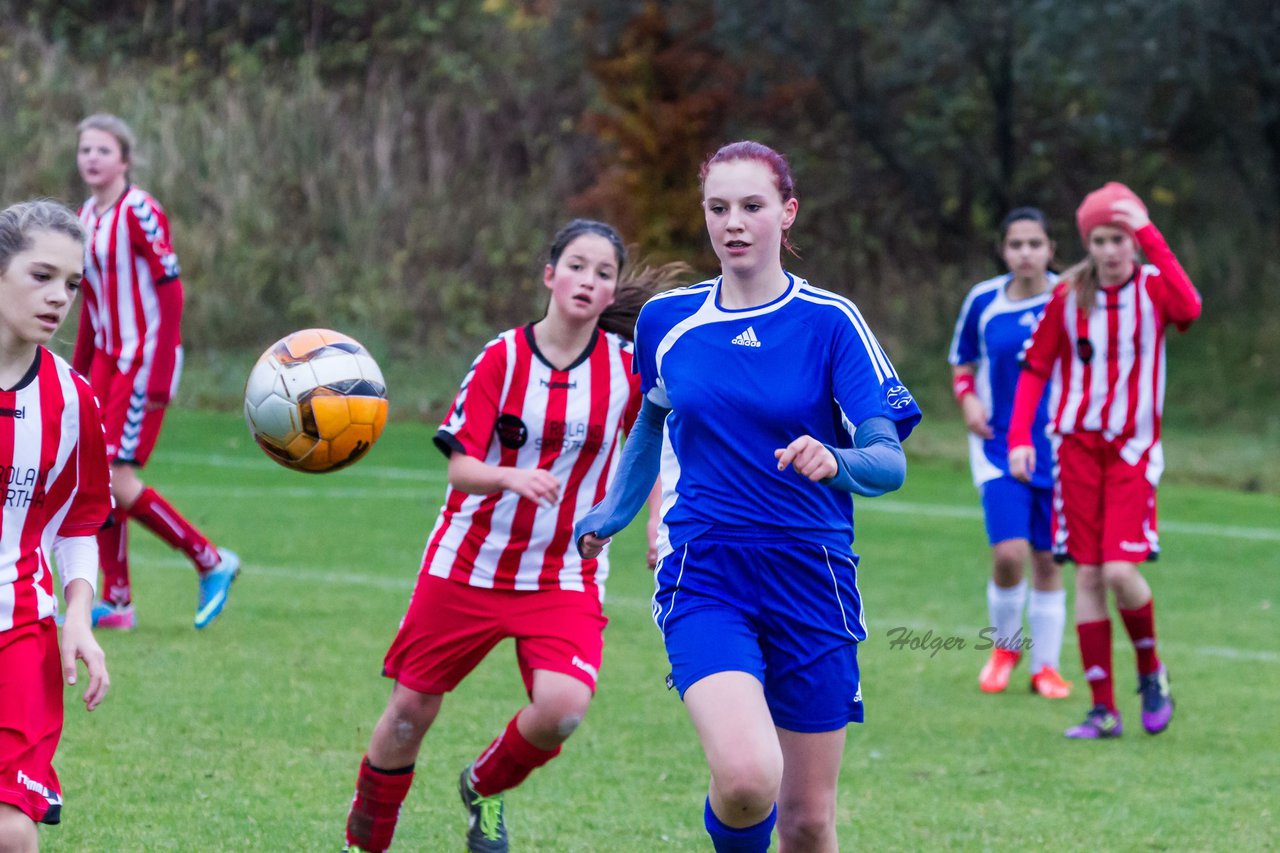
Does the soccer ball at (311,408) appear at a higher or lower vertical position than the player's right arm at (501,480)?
higher

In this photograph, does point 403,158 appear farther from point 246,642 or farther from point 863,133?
point 246,642

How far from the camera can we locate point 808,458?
3.60 metres

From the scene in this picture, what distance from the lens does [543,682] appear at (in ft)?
16.4

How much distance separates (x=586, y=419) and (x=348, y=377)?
0.68m

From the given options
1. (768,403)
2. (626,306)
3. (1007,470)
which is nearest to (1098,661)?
(1007,470)

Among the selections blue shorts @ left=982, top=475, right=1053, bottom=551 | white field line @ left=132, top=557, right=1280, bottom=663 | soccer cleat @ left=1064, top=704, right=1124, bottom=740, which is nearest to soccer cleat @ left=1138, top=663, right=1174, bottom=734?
soccer cleat @ left=1064, top=704, right=1124, bottom=740

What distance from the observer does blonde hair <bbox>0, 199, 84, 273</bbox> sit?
12.9 feet

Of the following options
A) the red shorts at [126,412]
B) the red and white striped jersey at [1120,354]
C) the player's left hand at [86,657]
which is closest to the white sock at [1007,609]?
the red and white striped jersey at [1120,354]

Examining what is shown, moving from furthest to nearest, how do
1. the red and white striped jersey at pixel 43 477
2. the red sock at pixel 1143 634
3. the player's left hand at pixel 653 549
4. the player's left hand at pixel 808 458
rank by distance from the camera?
the red sock at pixel 1143 634 < the player's left hand at pixel 653 549 < the red and white striped jersey at pixel 43 477 < the player's left hand at pixel 808 458

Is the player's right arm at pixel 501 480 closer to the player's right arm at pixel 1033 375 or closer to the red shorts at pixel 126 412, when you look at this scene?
the player's right arm at pixel 1033 375

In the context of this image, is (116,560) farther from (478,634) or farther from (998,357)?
(998,357)

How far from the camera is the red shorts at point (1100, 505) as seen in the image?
692cm

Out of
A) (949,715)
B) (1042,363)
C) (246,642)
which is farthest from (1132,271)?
(246,642)

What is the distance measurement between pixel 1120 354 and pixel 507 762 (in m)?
3.33
